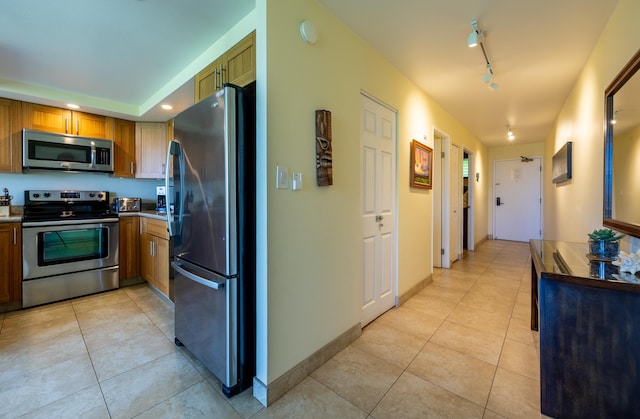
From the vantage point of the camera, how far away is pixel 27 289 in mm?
2682

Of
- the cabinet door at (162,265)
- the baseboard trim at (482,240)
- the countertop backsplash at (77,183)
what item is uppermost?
the countertop backsplash at (77,183)

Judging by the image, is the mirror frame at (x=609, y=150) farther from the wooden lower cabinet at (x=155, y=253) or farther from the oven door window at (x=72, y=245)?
the oven door window at (x=72, y=245)

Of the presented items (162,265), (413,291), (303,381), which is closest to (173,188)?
(162,265)

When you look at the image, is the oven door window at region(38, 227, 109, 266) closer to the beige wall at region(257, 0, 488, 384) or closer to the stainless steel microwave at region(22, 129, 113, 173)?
the stainless steel microwave at region(22, 129, 113, 173)

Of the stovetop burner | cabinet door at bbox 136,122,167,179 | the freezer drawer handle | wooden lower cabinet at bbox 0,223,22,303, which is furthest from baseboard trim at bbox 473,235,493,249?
wooden lower cabinet at bbox 0,223,22,303

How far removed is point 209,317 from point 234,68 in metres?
1.66

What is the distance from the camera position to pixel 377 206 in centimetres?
245

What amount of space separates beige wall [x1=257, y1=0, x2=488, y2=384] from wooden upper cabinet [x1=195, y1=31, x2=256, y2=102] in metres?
0.22

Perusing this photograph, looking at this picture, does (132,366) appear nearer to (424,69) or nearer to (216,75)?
(216,75)

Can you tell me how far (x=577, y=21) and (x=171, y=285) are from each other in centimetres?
412

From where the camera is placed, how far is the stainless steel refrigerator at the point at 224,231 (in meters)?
1.44

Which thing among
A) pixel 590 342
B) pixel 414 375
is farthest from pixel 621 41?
pixel 414 375

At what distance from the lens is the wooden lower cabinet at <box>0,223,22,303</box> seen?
8.41 feet

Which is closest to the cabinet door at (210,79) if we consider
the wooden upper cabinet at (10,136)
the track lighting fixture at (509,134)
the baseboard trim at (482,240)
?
the wooden upper cabinet at (10,136)
